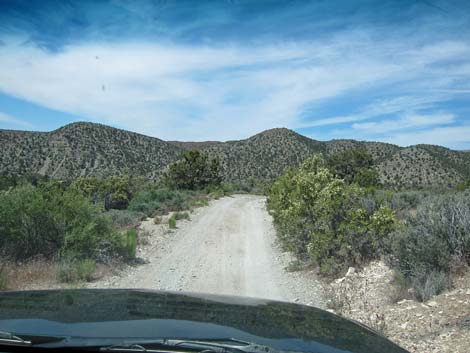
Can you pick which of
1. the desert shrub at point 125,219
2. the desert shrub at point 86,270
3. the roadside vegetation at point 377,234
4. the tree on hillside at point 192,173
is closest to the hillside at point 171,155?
the tree on hillside at point 192,173

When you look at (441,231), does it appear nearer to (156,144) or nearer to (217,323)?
(217,323)

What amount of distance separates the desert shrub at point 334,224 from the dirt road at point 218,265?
770 mm

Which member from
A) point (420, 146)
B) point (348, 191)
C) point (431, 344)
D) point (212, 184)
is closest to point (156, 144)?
point (212, 184)

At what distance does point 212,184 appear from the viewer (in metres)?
52.8

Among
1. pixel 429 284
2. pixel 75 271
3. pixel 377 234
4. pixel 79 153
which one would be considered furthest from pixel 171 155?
pixel 429 284

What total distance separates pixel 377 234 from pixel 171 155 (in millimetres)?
70415

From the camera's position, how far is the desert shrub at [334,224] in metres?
11.5

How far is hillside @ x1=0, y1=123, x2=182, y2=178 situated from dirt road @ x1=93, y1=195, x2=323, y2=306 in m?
43.4

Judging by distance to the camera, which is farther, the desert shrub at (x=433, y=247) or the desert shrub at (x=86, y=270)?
the desert shrub at (x=86, y=270)

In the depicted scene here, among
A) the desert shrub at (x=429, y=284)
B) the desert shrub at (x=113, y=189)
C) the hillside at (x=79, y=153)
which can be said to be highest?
the hillside at (x=79, y=153)

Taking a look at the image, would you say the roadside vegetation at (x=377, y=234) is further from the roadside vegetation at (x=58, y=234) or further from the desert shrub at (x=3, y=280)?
the desert shrub at (x=3, y=280)

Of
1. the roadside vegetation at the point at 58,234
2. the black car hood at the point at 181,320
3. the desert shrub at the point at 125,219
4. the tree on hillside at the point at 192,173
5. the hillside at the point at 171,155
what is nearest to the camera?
the black car hood at the point at 181,320

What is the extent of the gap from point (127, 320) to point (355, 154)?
1713 inches

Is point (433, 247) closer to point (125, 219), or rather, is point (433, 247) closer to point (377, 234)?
point (377, 234)
